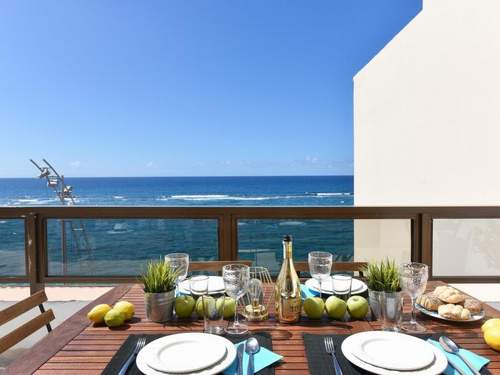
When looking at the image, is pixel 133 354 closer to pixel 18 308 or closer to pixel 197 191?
pixel 18 308

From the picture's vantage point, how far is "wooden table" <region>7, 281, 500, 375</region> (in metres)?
0.93

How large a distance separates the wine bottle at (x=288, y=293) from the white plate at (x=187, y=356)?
266 mm

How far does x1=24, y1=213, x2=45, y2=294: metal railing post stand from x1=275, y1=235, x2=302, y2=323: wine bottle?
8.71ft

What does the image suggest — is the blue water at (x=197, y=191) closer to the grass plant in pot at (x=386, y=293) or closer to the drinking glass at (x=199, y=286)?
the drinking glass at (x=199, y=286)

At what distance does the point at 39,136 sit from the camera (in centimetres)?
3409

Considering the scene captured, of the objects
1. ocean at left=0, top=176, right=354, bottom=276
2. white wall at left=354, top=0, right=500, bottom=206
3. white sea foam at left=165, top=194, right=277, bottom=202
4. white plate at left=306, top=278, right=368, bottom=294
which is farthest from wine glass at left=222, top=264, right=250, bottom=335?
white sea foam at left=165, top=194, right=277, bottom=202

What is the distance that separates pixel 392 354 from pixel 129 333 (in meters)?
0.83

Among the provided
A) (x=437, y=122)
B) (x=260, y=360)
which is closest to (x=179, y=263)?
(x=260, y=360)

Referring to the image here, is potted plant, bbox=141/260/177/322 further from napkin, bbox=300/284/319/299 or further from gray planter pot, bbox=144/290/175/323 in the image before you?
napkin, bbox=300/284/319/299

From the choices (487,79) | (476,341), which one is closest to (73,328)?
(476,341)

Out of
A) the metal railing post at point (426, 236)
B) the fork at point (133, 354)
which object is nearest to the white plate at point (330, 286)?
the fork at point (133, 354)

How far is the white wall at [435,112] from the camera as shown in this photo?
384cm

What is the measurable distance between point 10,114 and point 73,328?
38.3 m

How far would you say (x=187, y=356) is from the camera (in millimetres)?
958
